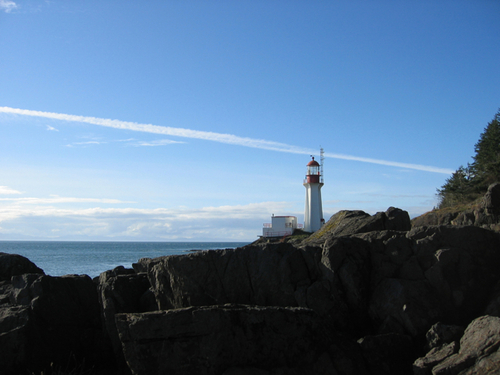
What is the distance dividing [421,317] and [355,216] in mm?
7351

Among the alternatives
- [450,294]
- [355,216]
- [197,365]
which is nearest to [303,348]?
[197,365]

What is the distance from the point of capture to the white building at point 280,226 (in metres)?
64.5

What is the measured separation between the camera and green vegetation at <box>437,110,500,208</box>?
32.5 metres

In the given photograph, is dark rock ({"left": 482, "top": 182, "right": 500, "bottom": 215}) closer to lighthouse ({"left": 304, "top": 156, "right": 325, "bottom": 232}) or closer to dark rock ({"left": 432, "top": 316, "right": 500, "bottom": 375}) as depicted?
dark rock ({"left": 432, "top": 316, "right": 500, "bottom": 375})

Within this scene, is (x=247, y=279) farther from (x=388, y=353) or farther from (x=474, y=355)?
(x=474, y=355)

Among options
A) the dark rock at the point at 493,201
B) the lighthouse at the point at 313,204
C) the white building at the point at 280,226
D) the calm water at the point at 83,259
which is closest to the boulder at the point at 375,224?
the dark rock at the point at 493,201

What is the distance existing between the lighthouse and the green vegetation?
17.1 meters

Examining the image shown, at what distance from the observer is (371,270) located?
10586 millimetres

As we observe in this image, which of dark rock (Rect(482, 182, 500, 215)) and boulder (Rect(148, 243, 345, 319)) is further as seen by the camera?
dark rock (Rect(482, 182, 500, 215))

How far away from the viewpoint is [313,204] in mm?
56938

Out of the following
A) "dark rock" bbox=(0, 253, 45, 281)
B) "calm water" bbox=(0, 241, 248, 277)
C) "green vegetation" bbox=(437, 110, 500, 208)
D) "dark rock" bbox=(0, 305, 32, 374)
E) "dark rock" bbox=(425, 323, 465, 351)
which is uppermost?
"green vegetation" bbox=(437, 110, 500, 208)

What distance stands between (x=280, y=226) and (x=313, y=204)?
1009cm

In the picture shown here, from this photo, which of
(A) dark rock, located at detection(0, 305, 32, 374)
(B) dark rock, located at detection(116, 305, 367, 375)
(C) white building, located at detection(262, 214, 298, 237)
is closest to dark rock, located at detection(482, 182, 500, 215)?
(B) dark rock, located at detection(116, 305, 367, 375)

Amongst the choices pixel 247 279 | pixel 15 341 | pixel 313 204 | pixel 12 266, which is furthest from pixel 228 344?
pixel 313 204
